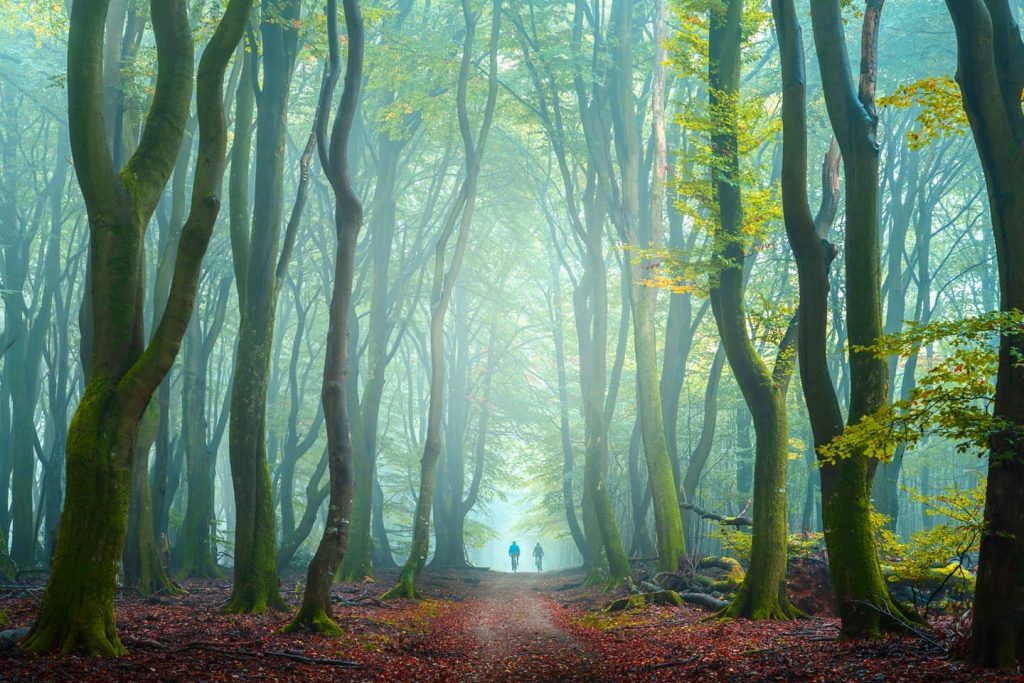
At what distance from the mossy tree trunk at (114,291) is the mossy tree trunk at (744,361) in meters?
6.50

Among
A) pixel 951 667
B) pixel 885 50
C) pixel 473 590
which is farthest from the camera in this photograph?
pixel 473 590

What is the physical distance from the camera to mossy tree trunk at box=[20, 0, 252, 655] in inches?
264

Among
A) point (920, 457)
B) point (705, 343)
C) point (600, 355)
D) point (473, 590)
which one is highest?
point (705, 343)

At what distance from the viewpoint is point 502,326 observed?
33.1 m

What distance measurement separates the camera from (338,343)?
1045cm

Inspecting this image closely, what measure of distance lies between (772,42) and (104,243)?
701 inches

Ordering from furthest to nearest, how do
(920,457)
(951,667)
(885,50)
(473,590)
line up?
(920,457), (473,590), (885,50), (951,667)

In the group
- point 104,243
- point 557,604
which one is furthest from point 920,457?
point 104,243

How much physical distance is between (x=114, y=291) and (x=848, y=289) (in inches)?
279

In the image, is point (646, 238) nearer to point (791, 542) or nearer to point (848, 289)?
point (791, 542)

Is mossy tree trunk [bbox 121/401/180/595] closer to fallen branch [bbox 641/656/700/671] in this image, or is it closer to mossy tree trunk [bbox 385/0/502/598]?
mossy tree trunk [bbox 385/0/502/598]

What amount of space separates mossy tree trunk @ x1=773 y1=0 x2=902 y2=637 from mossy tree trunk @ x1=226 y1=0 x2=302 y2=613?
6771mm

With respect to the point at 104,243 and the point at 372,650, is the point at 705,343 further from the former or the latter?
the point at 104,243

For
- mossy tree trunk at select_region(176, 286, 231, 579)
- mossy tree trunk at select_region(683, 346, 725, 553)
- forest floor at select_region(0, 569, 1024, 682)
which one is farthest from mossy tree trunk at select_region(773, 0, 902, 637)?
mossy tree trunk at select_region(176, 286, 231, 579)
